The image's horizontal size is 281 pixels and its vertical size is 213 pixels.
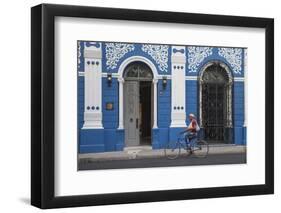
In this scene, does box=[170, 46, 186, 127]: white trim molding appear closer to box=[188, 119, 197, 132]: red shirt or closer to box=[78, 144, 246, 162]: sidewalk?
box=[188, 119, 197, 132]: red shirt

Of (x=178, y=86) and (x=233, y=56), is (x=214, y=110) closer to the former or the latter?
(x=178, y=86)

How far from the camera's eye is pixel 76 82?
881 centimetres

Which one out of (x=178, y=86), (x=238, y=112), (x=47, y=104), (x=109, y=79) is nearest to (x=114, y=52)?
(x=109, y=79)

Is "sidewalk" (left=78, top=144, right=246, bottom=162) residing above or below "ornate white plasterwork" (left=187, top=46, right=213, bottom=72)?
below

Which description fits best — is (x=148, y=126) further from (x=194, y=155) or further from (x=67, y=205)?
(x=67, y=205)

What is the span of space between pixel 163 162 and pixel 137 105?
84 cm

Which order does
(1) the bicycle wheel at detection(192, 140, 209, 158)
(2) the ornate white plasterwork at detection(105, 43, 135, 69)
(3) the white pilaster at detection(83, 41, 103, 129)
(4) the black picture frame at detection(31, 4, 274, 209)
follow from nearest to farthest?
(4) the black picture frame at detection(31, 4, 274, 209), (3) the white pilaster at detection(83, 41, 103, 129), (2) the ornate white plasterwork at detection(105, 43, 135, 69), (1) the bicycle wheel at detection(192, 140, 209, 158)

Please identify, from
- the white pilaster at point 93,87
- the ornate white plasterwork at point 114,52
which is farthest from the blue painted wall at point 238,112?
the white pilaster at point 93,87

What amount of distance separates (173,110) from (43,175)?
2.00m

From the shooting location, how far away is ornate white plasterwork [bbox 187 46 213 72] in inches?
378

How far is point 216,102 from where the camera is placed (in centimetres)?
981

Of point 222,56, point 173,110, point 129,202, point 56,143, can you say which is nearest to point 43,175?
point 56,143

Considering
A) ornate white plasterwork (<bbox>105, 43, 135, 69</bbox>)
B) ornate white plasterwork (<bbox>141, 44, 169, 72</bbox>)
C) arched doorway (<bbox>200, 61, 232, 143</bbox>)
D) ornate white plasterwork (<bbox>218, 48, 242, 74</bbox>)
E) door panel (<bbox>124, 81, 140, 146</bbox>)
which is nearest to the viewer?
ornate white plasterwork (<bbox>105, 43, 135, 69</bbox>)

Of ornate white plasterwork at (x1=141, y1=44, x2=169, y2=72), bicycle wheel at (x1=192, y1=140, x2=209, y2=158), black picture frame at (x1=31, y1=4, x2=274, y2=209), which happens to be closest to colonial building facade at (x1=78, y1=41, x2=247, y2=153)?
Answer: ornate white plasterwork at (x1=141, y1=44, x2=169, y2=72)
